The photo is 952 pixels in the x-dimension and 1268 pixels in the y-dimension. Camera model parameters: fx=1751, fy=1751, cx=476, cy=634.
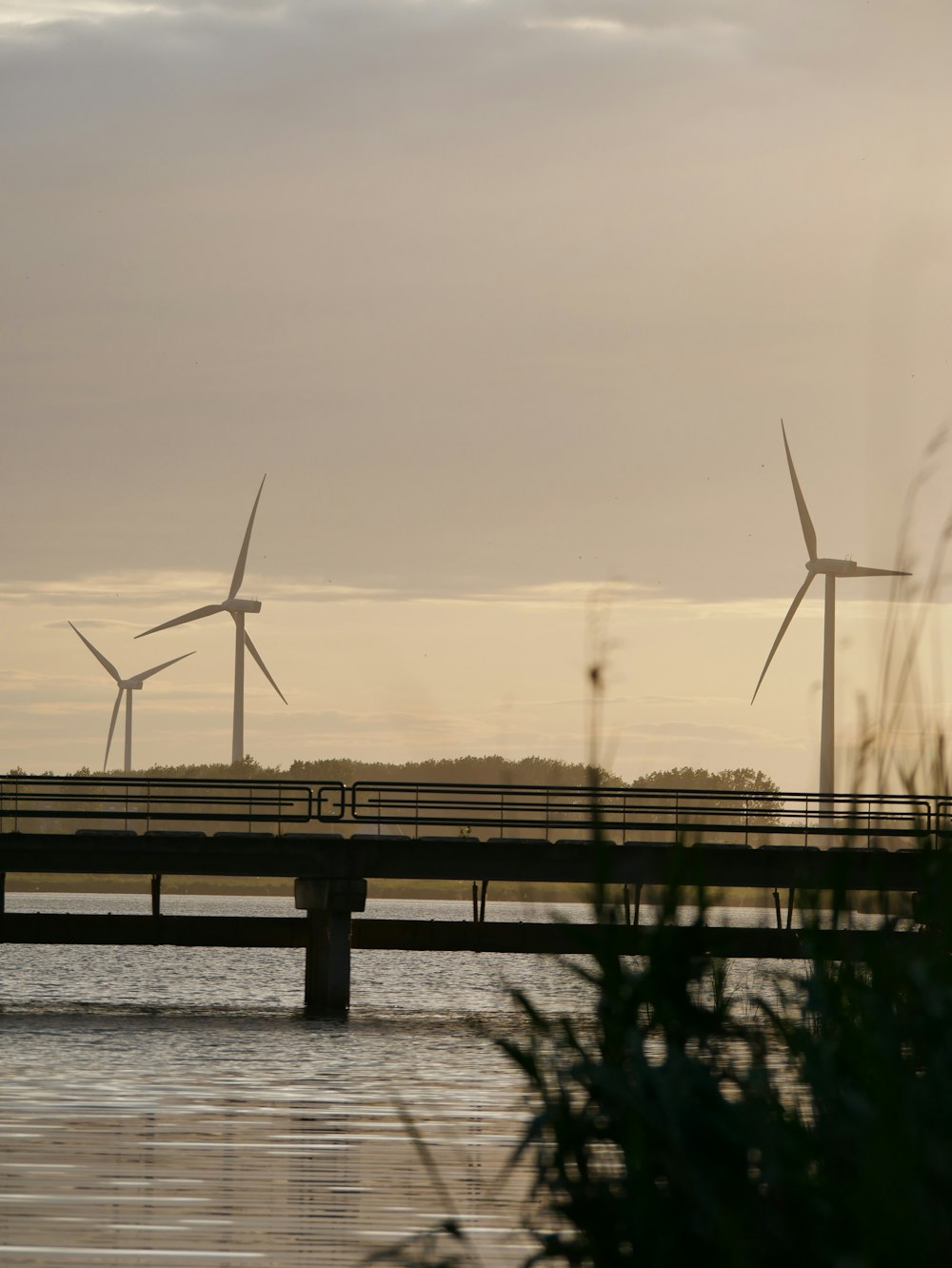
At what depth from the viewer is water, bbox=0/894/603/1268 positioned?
1291cm

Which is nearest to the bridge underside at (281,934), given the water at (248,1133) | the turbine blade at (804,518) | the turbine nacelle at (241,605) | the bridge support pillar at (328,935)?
the bridge support pillar at (328,935)

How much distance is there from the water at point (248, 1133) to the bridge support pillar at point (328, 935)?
0.80m

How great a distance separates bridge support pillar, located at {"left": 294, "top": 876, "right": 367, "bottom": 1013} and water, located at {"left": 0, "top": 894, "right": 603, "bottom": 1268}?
0.80 meters

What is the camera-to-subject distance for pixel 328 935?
1476 inches

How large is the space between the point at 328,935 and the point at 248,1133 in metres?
19.0

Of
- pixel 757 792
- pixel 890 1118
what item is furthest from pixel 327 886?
pixel 890 1118

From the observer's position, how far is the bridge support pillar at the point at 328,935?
37.0m

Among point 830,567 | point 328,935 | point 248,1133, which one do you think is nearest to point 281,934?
point 328,935

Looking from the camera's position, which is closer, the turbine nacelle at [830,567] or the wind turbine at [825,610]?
the wind turbine at [825,610]

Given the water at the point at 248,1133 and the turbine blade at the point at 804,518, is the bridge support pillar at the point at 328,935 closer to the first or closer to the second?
the water at the point at 248,1133

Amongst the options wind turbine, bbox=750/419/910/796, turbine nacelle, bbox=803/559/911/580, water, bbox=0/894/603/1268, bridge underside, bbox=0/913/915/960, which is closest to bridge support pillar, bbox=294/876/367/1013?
bridge underside, bbox=0/913/915/960

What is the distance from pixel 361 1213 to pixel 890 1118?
334 inches

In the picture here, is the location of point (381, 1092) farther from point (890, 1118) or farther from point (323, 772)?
point (323, 772)

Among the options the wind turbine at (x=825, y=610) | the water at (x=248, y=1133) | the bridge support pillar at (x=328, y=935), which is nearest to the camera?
the water at (x=248, y=1133)
